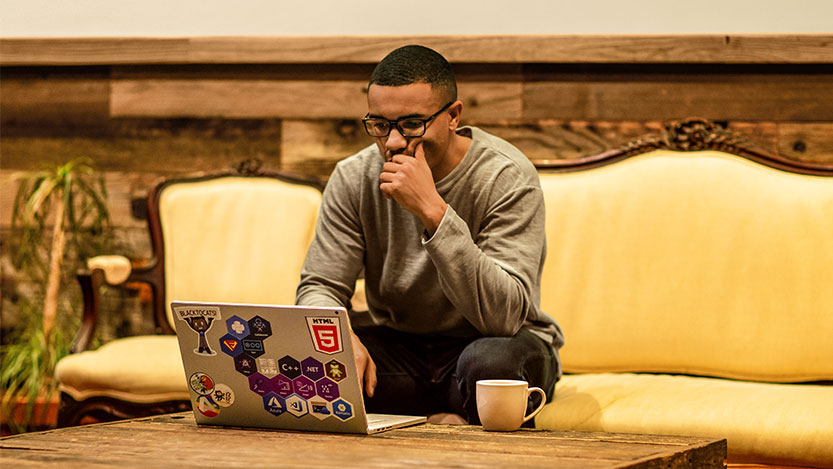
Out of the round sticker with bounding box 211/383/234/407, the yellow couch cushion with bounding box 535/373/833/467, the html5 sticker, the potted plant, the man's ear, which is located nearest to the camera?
the html5 sticker

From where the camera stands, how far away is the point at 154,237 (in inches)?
111

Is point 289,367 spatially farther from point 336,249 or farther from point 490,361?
point 336,249

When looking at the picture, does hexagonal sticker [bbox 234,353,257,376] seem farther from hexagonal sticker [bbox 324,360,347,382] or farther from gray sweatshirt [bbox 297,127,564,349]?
gray sweatshirt [bbox 297,127,564,349]

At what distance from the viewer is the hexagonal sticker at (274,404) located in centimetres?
132

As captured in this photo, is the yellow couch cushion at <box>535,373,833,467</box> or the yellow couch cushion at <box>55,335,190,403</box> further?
the yellow couch cushion at <box>55,335,190,403</box>

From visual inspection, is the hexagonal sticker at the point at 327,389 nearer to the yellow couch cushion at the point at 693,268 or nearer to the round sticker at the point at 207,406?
the round sticker at the point at 207,406

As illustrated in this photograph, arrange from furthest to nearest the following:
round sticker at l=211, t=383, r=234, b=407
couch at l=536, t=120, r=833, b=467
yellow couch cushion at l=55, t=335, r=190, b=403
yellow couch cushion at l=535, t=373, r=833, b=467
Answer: yellow couch cushion at l=55, t=335, r=190, b=403 < couch at l=536, t=120, r=833, b=467 < yellow couch cushion at l=535, t=373, r=833, b=467 < round sticker at l=211, t=383, r=234, b=407

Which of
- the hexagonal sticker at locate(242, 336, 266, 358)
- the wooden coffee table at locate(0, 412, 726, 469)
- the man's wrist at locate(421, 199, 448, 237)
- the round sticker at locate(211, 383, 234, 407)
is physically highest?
the man's wrist at locate(421, 199, 448, 237)

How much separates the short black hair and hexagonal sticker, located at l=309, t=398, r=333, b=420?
648mm

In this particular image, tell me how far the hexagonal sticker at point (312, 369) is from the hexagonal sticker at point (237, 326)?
98mm

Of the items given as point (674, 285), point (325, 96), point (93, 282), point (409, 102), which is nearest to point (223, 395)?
point (409, 102)

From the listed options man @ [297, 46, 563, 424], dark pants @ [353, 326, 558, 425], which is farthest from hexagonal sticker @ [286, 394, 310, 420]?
dark pants @ [353, 326, 558, 425]

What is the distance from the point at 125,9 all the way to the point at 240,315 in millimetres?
2056

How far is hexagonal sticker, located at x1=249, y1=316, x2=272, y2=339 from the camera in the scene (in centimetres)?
129
